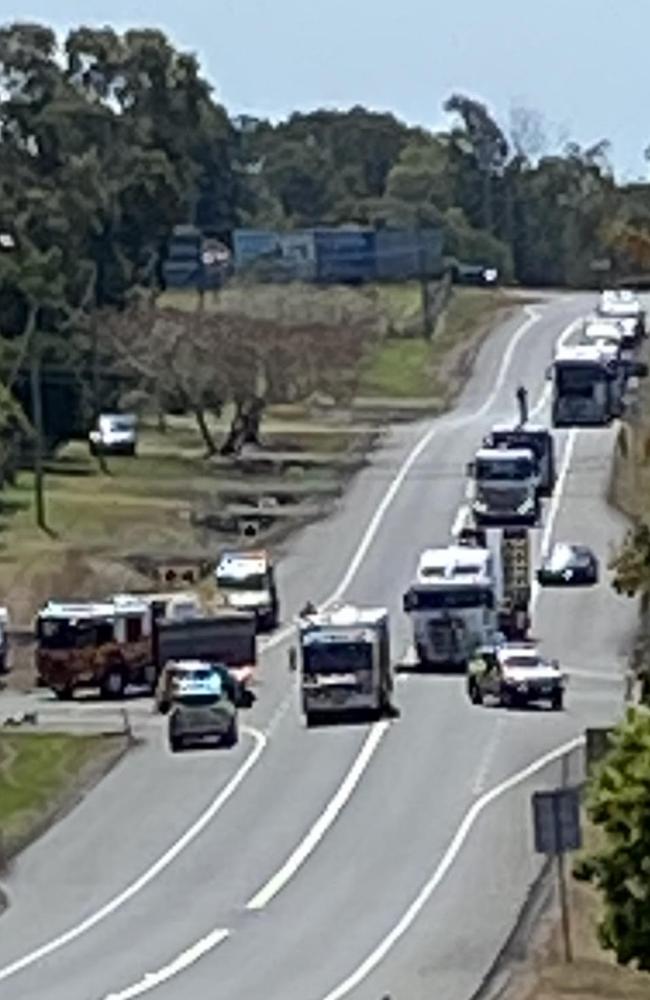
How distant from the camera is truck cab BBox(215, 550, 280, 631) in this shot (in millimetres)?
80062

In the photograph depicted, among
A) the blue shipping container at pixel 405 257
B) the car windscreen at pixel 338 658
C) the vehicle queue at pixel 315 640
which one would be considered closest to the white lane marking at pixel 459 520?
the vehicle queue at pixel 315 640

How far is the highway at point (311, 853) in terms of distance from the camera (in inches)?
1766

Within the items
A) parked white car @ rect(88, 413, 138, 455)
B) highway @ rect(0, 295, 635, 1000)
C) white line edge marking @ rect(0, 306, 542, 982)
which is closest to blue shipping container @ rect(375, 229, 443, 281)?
white line edge marking @ rect(0, 306, 542, 982)

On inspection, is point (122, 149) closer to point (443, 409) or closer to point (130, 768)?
point (443, 409)

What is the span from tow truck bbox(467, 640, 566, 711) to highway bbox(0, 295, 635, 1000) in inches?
18.3

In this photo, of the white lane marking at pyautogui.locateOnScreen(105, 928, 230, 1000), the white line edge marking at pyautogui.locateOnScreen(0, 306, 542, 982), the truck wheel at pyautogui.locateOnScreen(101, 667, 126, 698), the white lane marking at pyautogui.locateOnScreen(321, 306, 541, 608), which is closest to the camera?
the white lane marking at pyautogui.locateOnScreen(105, 928, 230, 1000)

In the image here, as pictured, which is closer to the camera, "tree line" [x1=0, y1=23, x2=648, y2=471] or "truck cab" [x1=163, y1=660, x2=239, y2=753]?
"truck cab" [x1=163, y1=660, x2=239, y2=753]

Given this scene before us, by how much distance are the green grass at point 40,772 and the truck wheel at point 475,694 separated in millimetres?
7075

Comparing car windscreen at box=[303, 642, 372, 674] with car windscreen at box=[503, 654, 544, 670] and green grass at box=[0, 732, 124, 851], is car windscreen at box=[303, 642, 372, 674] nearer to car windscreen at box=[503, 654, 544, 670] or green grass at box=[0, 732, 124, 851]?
car windscreen at box=[503, 654, 544, 670]

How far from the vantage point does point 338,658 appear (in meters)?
66.6

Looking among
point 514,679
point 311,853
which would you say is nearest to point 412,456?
point 514,679

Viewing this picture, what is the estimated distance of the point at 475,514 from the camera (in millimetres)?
93938

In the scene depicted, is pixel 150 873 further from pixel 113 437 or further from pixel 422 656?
pixel 113 437

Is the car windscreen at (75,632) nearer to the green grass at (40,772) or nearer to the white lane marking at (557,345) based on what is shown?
the green grass at (40,772)
